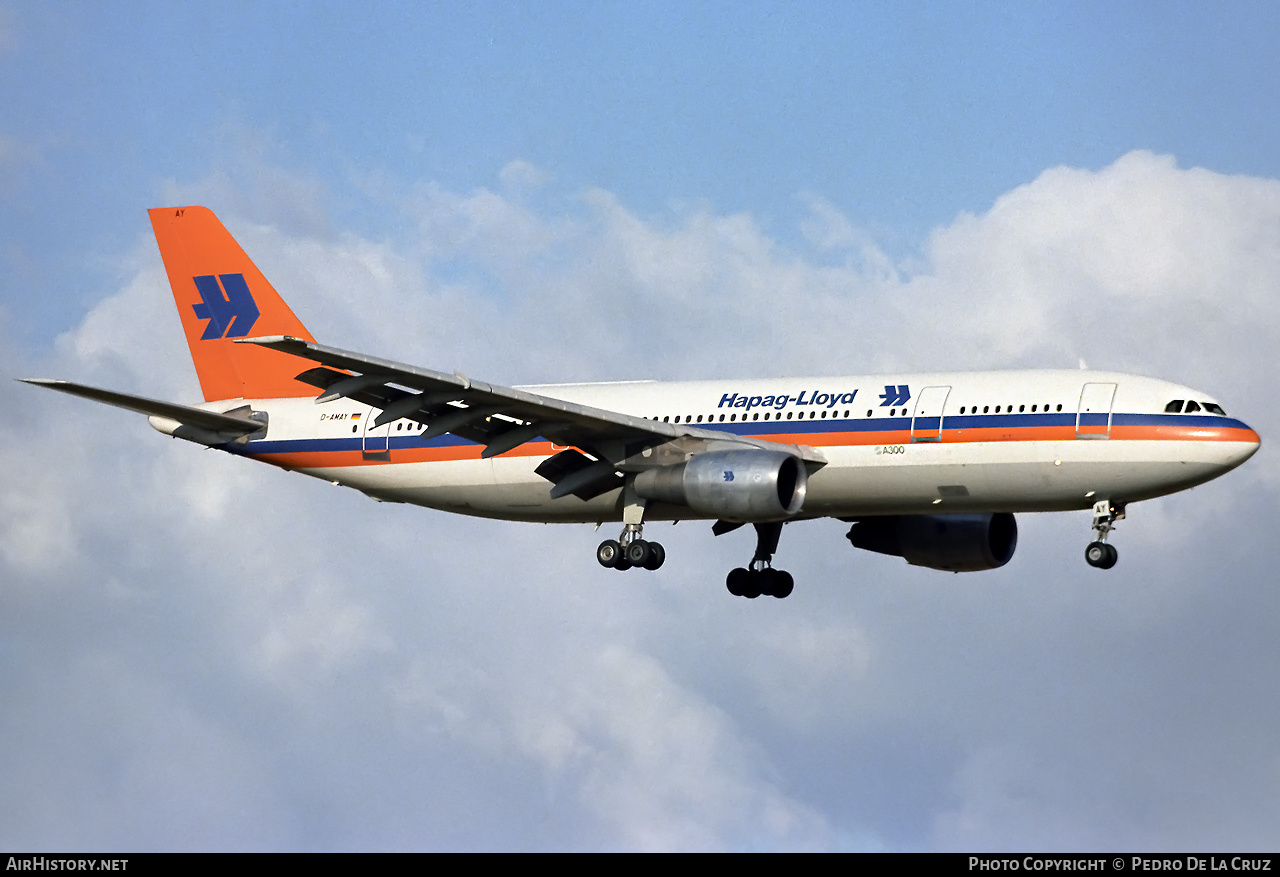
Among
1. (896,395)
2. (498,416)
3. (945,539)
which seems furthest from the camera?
(945,539)

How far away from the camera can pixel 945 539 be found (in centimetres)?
5834

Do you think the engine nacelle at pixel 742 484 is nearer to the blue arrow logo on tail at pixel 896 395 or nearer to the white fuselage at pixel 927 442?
the white fuselage at pixel 927 442

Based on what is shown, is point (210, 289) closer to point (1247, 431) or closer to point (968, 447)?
point (968, 447)

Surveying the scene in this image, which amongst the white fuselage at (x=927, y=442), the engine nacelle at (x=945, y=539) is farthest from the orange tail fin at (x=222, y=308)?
the engine nacelle at (x=945, y=539)

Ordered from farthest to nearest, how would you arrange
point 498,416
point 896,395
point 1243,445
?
point 498,416, point 896,395, point 1243,445

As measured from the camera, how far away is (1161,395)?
5078cm

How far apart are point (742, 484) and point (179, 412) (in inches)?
640

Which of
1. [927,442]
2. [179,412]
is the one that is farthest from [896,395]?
[179,412]

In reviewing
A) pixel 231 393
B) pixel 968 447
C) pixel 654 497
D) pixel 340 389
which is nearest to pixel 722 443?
pixel 654 497

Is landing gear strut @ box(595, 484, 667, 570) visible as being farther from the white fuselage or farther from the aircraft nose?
the aircraft nose

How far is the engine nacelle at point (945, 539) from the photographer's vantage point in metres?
58.1

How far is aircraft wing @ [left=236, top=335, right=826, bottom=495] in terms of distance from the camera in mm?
48938

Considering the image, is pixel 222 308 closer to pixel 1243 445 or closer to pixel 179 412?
pixel 179 412

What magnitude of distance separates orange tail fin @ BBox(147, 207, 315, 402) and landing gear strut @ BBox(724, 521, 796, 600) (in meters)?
13.8
